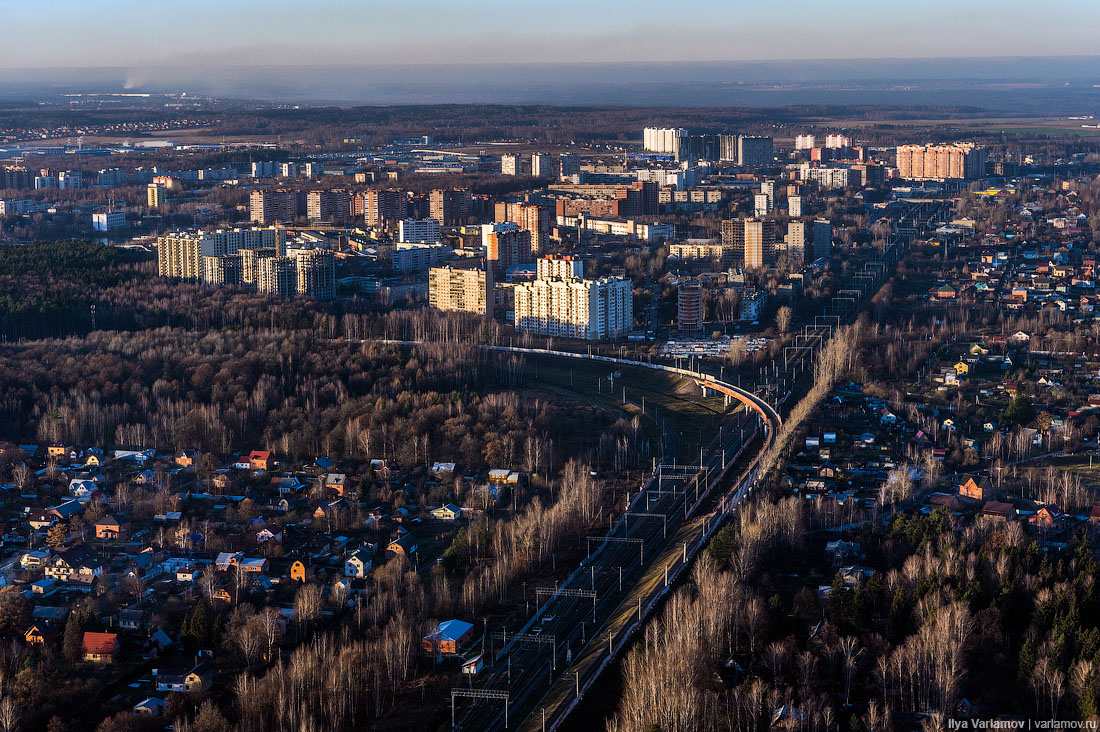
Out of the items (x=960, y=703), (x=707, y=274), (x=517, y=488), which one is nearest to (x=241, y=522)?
(x=517, y=488)

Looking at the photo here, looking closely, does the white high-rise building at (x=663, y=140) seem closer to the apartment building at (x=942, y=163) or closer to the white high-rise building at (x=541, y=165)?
the white high-rise building at (x=541, y=165)

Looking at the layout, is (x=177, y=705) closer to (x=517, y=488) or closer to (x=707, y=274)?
(x=517, y=488)

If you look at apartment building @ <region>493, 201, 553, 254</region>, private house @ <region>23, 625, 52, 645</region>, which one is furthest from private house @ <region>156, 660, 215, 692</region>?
apartment building @ <region>493, 201, 553, 254</region>

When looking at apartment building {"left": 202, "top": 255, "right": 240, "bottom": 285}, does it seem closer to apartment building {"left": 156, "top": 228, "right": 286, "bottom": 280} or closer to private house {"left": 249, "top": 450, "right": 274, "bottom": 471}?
apartment building {"left": 156, "top": 228, "right": 286, "bottom": 280}

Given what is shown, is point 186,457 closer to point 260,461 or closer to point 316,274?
point 260,461

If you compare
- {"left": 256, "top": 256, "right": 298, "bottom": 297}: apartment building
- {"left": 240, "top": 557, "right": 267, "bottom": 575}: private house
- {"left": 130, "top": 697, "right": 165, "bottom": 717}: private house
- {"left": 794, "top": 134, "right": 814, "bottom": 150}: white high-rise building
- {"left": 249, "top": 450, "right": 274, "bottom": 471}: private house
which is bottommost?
{"left": 130, "top": 697, "right": 165, "bottom": 717}: private house

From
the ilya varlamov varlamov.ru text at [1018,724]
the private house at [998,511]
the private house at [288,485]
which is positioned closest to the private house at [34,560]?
the private house at [288,485]
